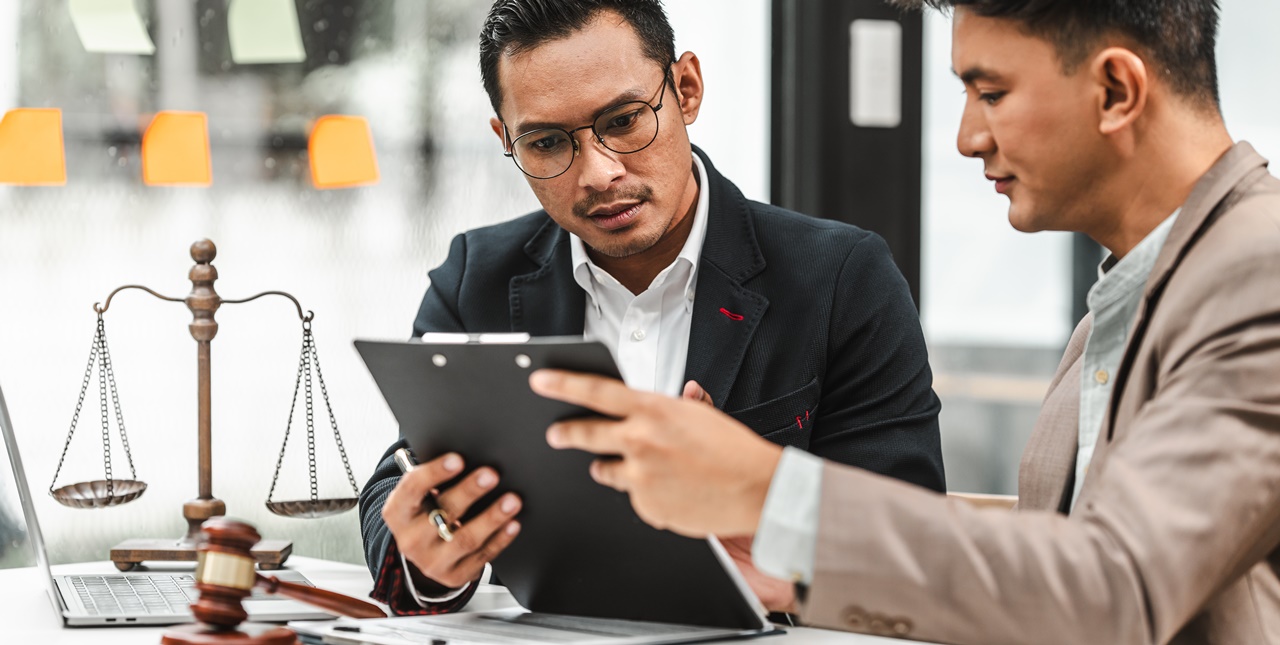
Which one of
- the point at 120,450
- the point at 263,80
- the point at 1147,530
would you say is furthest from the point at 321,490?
the point at 1147,530

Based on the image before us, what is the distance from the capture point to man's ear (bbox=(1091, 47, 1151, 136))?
3.49 ft

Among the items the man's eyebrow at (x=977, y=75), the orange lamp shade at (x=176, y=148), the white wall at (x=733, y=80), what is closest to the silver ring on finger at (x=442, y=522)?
the man's eyebrow at (x=977, y=75)

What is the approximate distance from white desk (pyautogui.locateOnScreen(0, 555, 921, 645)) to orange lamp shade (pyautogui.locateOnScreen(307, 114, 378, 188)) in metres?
0.82

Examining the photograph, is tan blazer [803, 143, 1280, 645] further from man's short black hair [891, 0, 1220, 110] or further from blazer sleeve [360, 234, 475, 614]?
blazer sleeve [360, 234, 475, 614]

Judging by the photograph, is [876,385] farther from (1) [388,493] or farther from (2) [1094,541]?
(2) [1094,541]

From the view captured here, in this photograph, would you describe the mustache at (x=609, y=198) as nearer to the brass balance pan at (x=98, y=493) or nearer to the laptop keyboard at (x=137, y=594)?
the laptop keyboard at (x=137, y=594)

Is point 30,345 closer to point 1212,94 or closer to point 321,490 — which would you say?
point 321,490

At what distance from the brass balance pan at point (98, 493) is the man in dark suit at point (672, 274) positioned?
0.41 m

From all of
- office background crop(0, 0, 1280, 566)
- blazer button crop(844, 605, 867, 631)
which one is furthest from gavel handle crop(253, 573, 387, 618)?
office background crop(0, 0, 1280, 566)

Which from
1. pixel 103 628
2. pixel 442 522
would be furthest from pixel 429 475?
pixel 103 628

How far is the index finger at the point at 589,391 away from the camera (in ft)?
3.08

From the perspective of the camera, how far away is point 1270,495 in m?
0.92

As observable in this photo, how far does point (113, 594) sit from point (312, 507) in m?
0.44

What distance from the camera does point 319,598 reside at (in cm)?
122
